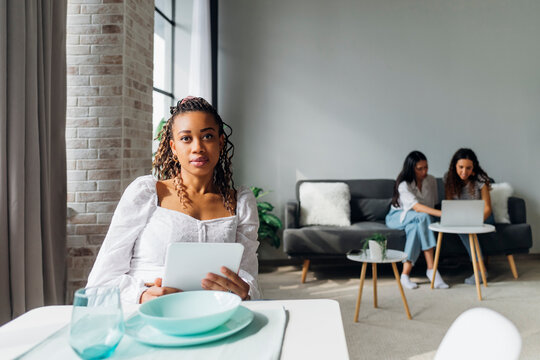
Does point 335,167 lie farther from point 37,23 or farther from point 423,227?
point 37,23

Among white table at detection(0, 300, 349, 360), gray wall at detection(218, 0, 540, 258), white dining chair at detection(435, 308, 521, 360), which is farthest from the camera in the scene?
gray wall at detection(218, 0, 540, 258)

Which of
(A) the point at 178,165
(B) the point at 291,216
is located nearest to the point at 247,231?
(A) the point at 178,165

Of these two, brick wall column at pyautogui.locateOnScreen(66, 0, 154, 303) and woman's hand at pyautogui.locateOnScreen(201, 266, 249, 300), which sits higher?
brick wall column at pyautogui.locateOnScreen(66, 0, 154, 303)

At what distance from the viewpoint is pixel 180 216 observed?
1.42 m

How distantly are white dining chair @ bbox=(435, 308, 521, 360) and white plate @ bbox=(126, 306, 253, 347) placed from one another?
1.23 ft

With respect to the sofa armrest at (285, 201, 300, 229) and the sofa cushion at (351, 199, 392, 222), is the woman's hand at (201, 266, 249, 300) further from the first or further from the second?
the sofa cushion at (351, 199, 392, 222)

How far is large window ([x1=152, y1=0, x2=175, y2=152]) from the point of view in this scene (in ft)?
12.3

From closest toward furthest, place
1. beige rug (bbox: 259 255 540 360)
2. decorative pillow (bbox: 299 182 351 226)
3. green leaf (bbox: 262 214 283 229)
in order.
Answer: beige rug (bbox: 259 255 540 360), decorative pillow (bbox: 299 182 351 226), green leaf (bbox: 262 214 283 229)

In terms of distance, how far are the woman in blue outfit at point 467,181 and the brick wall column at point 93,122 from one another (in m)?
2.73

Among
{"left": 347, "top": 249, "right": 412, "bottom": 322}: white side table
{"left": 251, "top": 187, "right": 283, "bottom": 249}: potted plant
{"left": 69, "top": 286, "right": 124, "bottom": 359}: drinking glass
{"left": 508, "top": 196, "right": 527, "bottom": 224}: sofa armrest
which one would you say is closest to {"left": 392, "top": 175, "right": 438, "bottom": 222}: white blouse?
{"left": 508, "top": 196, "right": 527, "bottom": 224}: sofa armrest

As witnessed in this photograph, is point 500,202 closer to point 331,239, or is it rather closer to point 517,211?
point 517,211

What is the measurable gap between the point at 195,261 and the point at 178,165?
660mm

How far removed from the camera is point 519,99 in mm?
4477

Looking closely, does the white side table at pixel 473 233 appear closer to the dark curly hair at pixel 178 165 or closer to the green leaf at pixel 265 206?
the green leaf at pixel 265 206
